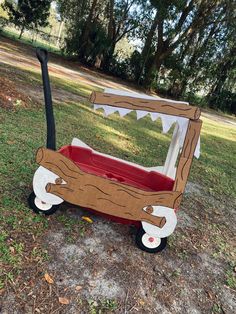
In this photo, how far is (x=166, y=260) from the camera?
311cm

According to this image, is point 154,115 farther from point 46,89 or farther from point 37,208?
point 37,208

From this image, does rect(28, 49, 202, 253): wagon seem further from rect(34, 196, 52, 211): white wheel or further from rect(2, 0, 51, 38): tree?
rect(2, 0, 51, 38): tree

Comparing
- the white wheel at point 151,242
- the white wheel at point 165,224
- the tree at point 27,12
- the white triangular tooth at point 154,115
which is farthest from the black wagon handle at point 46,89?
the tree at point 27,12

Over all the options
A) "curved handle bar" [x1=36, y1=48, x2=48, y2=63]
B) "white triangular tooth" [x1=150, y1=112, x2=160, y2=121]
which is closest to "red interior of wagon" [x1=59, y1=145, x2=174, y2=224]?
"white triangular tooth" [x1=150, y1=112, x2=160, y2=121]

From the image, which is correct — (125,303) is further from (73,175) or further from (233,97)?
(233,97)

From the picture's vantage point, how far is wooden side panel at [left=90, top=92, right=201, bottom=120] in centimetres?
293

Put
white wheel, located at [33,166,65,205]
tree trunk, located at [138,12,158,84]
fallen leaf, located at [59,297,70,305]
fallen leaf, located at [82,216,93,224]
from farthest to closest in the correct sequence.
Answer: tree trunk, located at [138,12,158,84], fallen leaf, located at [82,216,93,224], white wheel, located at [33,166,65,205], fallen leaf, located at [59,297,70,305]

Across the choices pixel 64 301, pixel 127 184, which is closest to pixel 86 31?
pixel 127 184

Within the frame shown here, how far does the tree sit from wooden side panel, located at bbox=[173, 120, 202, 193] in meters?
22.3

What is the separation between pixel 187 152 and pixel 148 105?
531 mm

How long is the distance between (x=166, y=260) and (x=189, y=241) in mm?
554

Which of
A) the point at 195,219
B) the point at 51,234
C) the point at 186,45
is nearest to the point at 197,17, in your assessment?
the point at 186,45

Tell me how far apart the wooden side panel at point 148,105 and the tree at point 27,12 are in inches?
863

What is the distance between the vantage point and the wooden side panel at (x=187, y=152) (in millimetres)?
2979
